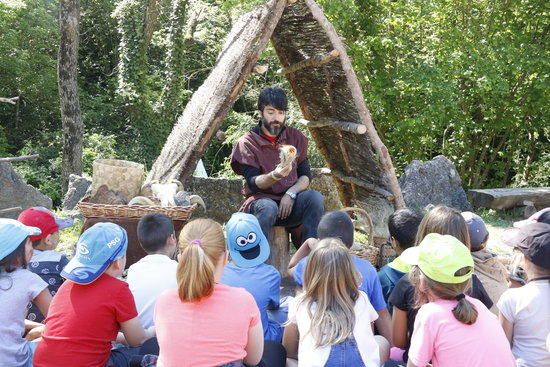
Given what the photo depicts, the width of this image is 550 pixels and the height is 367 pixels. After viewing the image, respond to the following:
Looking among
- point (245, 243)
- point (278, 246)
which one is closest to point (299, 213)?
point (278, 246)

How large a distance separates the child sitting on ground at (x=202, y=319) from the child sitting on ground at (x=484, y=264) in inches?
50.9

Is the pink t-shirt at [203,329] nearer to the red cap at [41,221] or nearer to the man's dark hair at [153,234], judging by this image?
the man's dark hair at [153,234]

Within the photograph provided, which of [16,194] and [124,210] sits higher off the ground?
[124,210]

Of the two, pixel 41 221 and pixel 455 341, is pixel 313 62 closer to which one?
pixel 41 221

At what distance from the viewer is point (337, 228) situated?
121 inches

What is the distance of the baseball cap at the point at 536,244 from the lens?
255 centimetres

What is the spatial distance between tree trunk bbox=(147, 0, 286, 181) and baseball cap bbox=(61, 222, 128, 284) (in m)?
2.10

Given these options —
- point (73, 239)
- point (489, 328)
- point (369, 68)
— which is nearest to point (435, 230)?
point (489, 328)

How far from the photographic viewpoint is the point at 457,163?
11.7 metres

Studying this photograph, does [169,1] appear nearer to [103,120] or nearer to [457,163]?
[103,120]

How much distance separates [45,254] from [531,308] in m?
2.26

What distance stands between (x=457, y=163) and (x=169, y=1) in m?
8.58

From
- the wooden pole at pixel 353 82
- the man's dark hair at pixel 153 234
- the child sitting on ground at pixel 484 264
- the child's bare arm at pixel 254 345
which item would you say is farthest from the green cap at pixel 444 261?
the wooden pole at pixel 353 82

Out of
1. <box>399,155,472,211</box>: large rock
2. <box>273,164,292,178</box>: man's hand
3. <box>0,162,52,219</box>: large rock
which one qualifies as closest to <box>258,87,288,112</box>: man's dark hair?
<box>273,164,292,178</box>: man's hand
